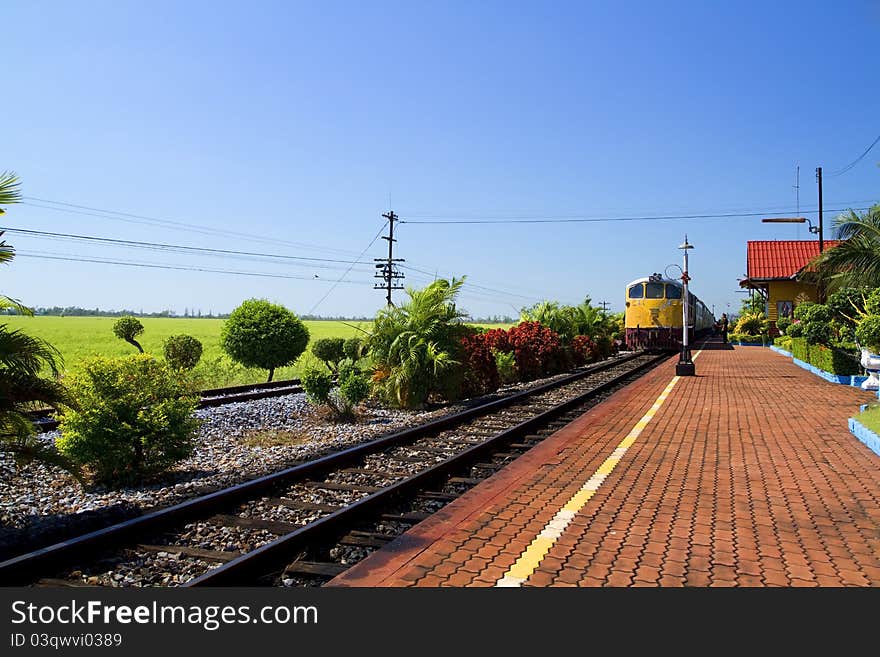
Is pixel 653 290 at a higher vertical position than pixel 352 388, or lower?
higher

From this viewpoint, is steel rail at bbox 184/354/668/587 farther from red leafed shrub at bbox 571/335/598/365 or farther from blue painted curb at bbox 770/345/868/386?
red leafed shrub at bbox 571/335/598/365

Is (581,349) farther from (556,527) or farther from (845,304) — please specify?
(556,527)

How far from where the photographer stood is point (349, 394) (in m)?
11.2

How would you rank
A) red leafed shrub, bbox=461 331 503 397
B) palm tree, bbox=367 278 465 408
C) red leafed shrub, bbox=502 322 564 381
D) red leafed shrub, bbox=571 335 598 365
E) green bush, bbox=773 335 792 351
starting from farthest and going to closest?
green bush, bbox=773 335 792 351 → red leafed shrub, bbox=571 335 598 365 → red leafed shrub, bbox=502 322 564 381 → red leafed shrub, bbox=461 331 503 397 → palm tree, bbox=367 278 465 408

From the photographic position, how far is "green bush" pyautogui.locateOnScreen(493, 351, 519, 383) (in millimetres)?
17453

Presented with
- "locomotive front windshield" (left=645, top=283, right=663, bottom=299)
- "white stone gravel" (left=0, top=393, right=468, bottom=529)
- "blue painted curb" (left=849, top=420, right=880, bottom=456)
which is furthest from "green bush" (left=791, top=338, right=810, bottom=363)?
"white stone gravel" (left=0, top=393, right=468, bottom=529)

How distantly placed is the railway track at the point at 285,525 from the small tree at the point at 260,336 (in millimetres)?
13992

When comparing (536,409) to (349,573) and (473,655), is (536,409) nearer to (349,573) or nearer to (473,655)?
(349,573)

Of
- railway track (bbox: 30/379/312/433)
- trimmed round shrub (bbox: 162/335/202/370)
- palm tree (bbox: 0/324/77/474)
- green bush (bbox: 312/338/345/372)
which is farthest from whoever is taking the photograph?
green bush (bbox: 312/338/345/372)

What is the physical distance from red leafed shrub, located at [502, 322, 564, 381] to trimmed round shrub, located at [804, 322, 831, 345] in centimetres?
712

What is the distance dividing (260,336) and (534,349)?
8.83m

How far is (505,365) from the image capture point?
1750cm

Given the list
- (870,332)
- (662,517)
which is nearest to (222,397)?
(662,517)

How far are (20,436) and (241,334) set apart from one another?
55.6ft
